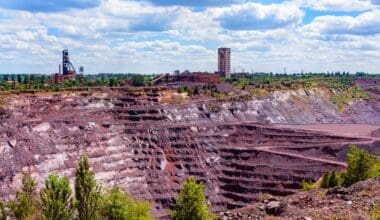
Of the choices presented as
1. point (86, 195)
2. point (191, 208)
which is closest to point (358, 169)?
point (191, 208)

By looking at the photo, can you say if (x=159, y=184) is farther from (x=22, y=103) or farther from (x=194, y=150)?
(x=22, y=103)

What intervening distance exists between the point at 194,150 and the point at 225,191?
13.0 metres

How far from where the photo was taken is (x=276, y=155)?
90062 mm

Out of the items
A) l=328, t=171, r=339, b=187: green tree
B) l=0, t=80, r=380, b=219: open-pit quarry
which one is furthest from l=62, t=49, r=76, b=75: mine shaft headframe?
l=328, t=171, r=339, b=187: green tree

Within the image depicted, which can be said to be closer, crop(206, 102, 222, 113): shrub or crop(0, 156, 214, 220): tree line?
crop(0, 156, 214, 220): tree line

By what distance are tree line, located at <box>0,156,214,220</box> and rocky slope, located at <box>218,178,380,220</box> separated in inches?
325

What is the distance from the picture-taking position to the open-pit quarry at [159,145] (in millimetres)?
80875

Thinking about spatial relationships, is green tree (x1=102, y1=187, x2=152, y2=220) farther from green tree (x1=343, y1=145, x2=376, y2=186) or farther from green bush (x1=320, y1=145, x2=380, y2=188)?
green tree (x1=343, y1=145, x2=376, y2=186)

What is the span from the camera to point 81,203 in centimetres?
3512

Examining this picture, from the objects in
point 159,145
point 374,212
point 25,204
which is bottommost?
point 159,145

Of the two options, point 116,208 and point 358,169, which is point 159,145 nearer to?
point 358,169

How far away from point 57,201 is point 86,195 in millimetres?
2091

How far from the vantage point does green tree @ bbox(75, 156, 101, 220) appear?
1384 inches


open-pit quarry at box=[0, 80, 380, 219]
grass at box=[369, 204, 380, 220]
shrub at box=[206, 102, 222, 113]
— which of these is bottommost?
open-pit quarry at box=[0, 80, 380, 219]
